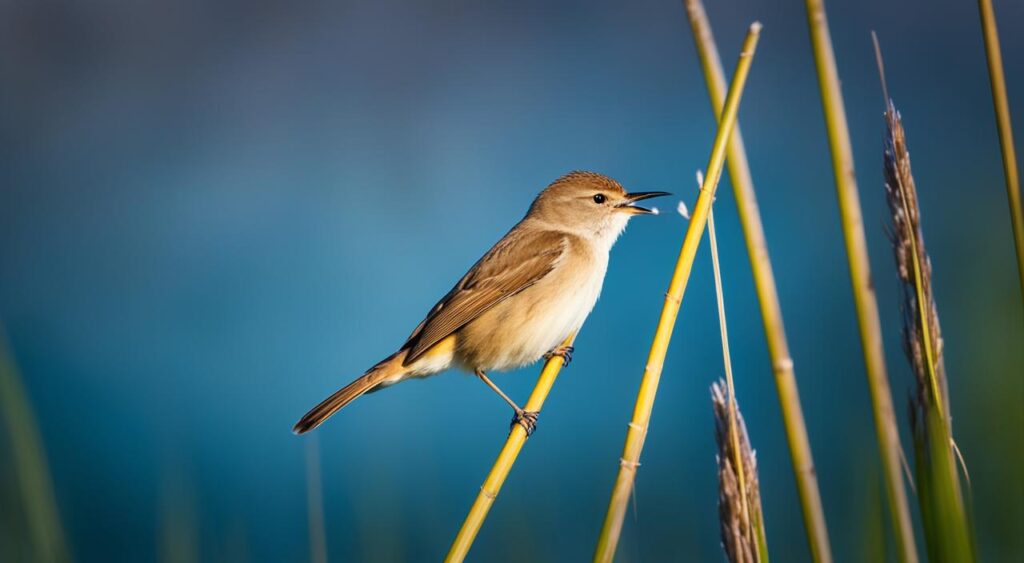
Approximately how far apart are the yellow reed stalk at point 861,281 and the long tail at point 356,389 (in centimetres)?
187

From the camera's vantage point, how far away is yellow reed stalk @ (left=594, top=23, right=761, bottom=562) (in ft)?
4.73

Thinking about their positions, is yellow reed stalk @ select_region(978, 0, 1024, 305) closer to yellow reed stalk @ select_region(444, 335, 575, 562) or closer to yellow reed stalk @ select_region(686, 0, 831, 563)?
yellow reed stalk @ select_region(686, 0, 831, 563)

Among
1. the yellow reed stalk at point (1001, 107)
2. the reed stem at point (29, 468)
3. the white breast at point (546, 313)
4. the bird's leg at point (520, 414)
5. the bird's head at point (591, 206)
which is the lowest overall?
the reed stem at point (29, 468)

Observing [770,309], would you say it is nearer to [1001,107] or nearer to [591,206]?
[1001,107]

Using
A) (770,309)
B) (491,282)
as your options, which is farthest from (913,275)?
(491,282)

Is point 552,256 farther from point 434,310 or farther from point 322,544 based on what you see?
point 322,544

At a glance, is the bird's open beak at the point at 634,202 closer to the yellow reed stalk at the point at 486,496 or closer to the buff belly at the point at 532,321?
the buff belly at the point at 532,321

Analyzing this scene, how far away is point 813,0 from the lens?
4.49 ft

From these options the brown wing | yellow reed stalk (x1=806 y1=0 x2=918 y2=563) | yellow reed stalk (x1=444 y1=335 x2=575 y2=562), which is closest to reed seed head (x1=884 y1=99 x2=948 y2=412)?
yellow reed stalk (x1=806 y1=0 x2=918 y2=563)

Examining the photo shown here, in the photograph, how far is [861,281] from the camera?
4.42 feet

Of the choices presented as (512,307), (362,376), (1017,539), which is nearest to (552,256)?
(512,307)

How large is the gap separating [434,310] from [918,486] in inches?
100

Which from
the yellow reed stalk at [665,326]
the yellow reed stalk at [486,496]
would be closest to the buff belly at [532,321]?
the yellow reed stalk at [486,496]

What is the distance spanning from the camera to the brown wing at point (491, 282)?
3348 mm
